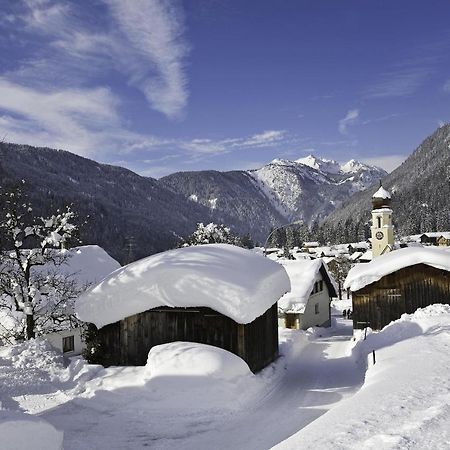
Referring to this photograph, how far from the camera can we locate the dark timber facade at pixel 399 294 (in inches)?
1099

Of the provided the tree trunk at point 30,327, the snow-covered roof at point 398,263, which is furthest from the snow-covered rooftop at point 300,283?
the tree trunk at point 30,327

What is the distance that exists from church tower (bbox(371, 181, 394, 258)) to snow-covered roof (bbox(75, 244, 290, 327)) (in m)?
52.6

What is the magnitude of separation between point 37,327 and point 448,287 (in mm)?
23712

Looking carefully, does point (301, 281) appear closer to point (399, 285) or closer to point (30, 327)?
point (399, 285)

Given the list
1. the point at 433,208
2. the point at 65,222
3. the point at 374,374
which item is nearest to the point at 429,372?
the point at 374,374

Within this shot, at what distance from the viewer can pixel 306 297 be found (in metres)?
37.2

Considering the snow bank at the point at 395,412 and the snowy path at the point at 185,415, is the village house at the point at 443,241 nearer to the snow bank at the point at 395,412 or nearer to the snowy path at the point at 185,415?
the snowy path at the point at 185,415

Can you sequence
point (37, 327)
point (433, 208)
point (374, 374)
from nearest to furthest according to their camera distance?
point (374, 374)
point (37, 327)
point (433, 208)

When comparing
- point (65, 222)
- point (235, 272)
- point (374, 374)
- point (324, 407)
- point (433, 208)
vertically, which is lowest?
point (324, 407)

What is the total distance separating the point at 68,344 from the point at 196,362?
16974 millimetres

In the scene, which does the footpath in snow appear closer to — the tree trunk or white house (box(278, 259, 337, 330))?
the tree trunk

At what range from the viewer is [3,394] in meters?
15.1

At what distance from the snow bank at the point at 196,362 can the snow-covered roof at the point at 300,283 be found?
20966 mm

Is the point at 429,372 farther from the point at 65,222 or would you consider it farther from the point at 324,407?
the point at 65,222
